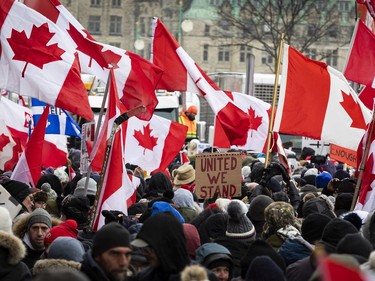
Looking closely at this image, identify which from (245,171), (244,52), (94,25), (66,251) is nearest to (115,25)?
(94,25)

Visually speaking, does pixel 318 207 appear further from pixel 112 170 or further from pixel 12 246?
pixel 12 246

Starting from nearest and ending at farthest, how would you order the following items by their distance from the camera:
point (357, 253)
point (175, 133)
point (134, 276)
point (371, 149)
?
point (134, 276)
point (357, 253)
point (371, 149)
point (175, 133)

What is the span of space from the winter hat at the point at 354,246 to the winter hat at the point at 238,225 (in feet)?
5.52

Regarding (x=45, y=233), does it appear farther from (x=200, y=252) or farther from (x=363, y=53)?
Result: (x=363, y=53)

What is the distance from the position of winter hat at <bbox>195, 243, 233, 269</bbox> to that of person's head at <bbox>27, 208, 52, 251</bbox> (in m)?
1.30

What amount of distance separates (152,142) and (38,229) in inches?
246

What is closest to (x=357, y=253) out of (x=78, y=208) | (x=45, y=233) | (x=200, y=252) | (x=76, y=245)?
(x=200, y=252)

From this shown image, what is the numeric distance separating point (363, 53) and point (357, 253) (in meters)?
6.19

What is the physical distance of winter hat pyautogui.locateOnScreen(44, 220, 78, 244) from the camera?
341 inches

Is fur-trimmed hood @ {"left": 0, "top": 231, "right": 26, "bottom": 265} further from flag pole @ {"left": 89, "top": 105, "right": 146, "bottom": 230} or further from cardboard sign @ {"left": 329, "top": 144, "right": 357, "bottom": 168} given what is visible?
cardboard sign @ {"left": 329, "top": 144, "right": 357, "bottom": 168}

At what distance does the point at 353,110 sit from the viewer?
43.1ft

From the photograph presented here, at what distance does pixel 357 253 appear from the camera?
695 centimetres

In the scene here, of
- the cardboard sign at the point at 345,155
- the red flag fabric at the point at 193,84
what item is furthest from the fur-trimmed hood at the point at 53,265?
the cardboard sign at the point at 345,155

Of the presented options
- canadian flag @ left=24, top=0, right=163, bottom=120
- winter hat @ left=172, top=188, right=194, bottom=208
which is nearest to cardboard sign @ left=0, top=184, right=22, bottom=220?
winter hat @ left=172, top=188, right=194, bottom=208
